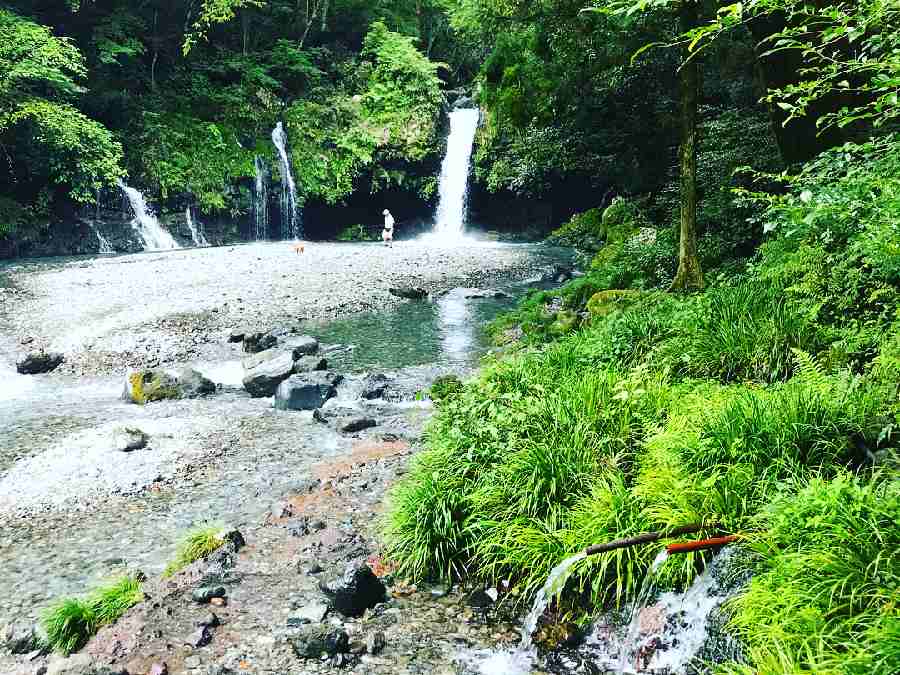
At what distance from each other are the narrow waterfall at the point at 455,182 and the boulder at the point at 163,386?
2178 cm

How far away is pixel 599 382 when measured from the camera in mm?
5820

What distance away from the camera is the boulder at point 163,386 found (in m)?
10.2

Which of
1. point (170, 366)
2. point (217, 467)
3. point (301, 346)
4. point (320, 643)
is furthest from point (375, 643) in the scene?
point (170, 366)

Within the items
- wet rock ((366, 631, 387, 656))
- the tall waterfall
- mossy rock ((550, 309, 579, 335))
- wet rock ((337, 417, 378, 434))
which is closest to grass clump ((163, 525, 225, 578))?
wet rock ((366, 631, 387, 656))

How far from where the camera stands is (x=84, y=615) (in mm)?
4664

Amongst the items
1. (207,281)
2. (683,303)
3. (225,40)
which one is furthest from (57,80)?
(683,303)

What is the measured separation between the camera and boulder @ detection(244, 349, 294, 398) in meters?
10.5

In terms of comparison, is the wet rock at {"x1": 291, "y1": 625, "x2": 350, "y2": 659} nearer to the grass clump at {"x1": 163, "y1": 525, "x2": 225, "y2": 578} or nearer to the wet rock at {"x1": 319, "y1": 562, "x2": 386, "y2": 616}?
the wet rock at {"x1": 319, "y1": 562, "x2": 386, "y2": 616}

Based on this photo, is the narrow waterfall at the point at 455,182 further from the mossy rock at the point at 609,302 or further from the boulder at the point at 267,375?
the boulder at the point at 267,375

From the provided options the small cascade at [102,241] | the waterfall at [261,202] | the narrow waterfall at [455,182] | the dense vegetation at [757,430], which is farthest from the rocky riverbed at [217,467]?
the narrow waterfall at [455,182]

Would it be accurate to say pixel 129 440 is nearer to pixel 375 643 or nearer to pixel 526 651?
pixel 375 643

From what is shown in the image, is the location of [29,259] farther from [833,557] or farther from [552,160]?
[833,557]

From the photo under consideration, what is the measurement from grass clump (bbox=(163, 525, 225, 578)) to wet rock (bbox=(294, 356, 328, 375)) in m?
5.08

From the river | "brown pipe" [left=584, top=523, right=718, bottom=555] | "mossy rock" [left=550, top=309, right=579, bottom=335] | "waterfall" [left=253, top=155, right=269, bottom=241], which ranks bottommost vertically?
the river
